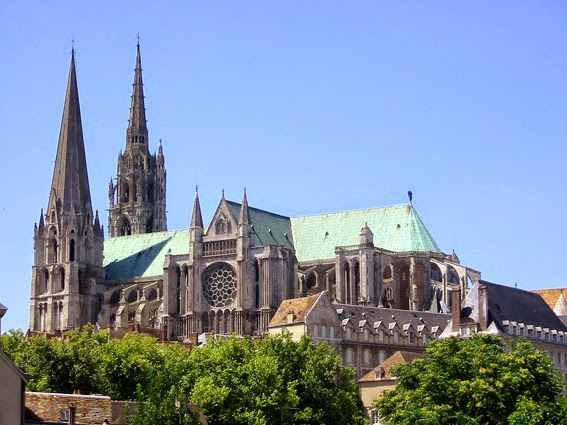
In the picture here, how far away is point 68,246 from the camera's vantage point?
167m

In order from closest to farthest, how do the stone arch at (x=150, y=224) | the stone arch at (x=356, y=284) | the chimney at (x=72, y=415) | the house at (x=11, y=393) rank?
the house at (x=11, y=393) → the chimney at (x=72, y=415) → the stone arch at (x=356, y=284) → the stone arch at (x=150, y=224)

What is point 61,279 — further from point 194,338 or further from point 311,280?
point 194,338

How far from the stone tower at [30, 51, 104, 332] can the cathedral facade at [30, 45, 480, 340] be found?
0.38ft

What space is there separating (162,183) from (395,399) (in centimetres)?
11419

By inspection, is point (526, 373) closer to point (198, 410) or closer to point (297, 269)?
point (198, 410)

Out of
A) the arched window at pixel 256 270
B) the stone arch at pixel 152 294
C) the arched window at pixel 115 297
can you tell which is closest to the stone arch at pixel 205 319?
the arched window at pixel 256 270

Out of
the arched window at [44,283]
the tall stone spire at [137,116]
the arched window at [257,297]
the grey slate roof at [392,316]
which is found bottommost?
the grey slate roof at [392,316]

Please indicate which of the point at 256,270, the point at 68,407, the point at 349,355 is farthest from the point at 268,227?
the point at 68,407

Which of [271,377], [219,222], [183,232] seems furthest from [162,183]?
[271,377]

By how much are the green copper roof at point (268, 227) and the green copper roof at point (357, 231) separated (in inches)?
46.4

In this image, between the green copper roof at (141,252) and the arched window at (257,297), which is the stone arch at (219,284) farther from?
the green copper roof at (141,252)

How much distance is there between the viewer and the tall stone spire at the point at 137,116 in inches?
7579

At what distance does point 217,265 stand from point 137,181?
1773 inches

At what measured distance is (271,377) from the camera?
9044 centimetres
